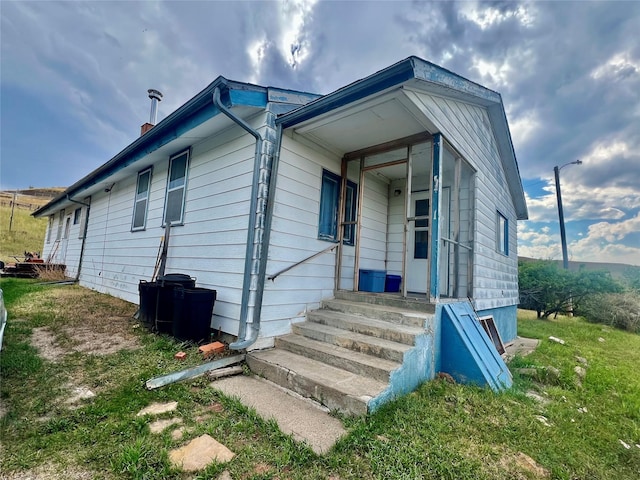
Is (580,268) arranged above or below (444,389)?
above

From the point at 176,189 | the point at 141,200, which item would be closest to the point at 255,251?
the point at 176,189

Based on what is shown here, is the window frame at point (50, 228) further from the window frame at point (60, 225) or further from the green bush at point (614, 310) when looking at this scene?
the green bush at point (614, 310)

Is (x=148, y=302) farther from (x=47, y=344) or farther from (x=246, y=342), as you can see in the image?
(x=246, y=342)

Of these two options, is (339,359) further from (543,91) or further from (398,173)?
(543,91)

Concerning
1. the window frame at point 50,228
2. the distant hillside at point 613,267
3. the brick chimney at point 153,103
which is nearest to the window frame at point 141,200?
the brick chimney at point 153,103

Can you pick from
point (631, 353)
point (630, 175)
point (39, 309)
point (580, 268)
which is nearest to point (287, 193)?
point (39, 309)

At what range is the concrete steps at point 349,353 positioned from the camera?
2.54m

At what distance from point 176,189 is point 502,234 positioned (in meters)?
7.43

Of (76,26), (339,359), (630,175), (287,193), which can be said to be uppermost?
(76,26)

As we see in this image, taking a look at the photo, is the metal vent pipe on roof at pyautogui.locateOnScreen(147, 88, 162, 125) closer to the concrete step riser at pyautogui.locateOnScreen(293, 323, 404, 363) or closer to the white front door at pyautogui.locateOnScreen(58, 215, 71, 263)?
the white front door at pyautogui.locateOnScreen(58, 215, 71, 263)

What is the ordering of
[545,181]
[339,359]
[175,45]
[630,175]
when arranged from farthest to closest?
[545,181]
[630,175]
[175,45]
[339,359]

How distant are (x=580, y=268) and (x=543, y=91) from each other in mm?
7926

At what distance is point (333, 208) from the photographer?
4.77 meters

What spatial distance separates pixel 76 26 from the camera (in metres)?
7.27
